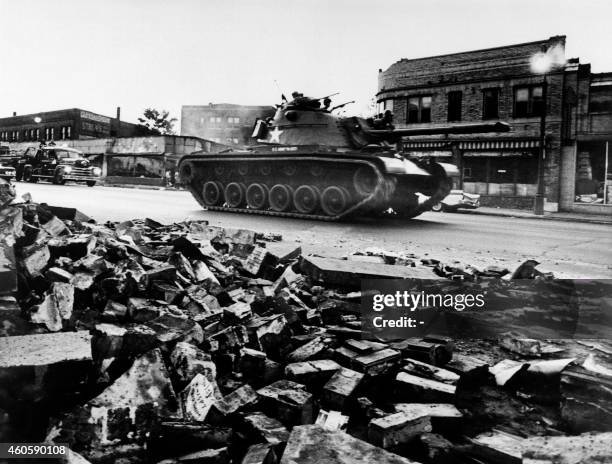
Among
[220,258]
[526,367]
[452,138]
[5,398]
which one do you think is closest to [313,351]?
[526,367]

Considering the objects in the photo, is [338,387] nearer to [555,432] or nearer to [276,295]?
[555,432]

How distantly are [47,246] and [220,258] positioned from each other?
5.07 ft

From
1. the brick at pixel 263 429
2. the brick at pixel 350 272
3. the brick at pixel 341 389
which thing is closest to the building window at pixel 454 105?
the brick at pixel 350 272

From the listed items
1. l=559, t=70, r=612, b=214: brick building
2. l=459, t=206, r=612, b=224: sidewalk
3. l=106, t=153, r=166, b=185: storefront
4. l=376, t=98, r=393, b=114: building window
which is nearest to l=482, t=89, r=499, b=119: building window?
l=559, t=70, r=612, b=214: brick building

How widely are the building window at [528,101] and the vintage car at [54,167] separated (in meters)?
21.7

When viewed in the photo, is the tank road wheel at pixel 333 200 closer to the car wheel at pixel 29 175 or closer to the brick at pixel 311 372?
the brick at pixel 311 372

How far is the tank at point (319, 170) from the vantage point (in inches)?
411

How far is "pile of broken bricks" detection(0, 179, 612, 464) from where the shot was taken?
6.21 feet

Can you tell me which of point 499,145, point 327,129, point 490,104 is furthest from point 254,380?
point 490,104

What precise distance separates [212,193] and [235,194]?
2.87 ft

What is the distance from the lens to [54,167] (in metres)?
23.9

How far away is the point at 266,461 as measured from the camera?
5.87 ft

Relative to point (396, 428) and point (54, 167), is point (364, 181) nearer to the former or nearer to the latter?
point (396, 428)

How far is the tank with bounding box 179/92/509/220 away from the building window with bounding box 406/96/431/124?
15.1 meters
